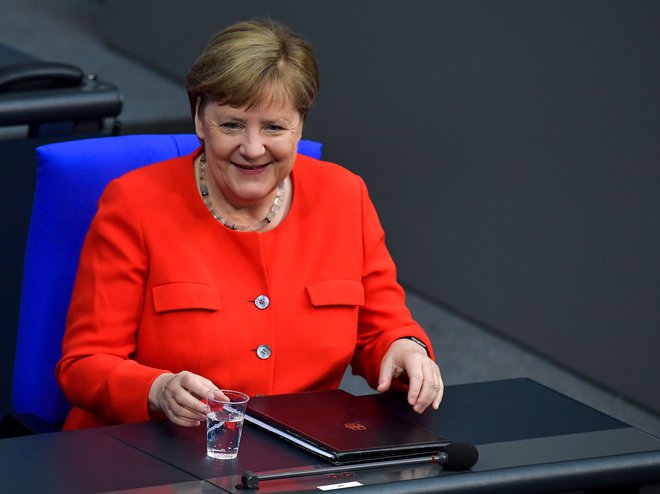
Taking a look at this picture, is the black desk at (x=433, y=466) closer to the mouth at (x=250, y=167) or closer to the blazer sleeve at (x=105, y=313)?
the blazer sleeve at (x=105, y=313)

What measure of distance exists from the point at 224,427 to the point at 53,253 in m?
0.72

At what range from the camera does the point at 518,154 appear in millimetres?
4152

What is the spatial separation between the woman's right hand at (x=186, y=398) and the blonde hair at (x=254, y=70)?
497 mm

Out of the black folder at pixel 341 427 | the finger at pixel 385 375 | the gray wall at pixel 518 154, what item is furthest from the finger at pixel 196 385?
the gray wall at pixel 518 154

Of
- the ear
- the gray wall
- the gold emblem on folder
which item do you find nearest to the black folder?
the gold emblem on folder

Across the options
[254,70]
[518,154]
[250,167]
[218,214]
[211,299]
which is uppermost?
[254,70]

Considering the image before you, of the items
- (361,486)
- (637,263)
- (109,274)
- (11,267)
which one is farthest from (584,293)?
(361,486)

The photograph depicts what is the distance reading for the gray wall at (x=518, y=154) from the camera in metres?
3.81

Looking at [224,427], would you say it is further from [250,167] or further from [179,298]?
[250,167]

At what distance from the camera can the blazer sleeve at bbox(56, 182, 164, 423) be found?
6.59 ft

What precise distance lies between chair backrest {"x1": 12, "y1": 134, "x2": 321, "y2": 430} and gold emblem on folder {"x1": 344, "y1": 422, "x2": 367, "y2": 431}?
2.31ft

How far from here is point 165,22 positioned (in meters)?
5.93

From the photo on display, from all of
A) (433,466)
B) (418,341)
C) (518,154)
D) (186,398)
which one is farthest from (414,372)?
(518,154)

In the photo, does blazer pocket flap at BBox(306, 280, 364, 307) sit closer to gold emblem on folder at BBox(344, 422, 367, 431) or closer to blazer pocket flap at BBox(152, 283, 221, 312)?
blazer pocket flap at BBox(152, 283, 221, 312)
